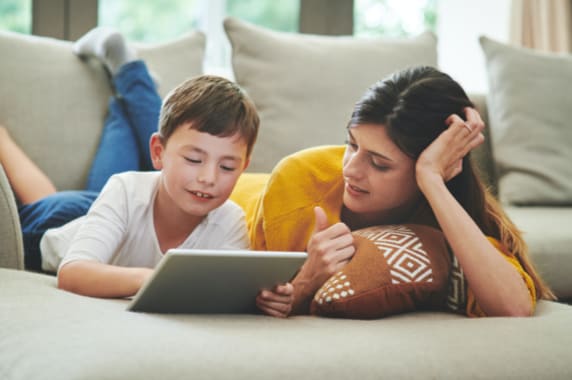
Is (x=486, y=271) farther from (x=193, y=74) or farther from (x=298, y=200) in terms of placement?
(x=193, y=74)

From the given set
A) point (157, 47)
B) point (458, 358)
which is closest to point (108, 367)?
point (458, 358)

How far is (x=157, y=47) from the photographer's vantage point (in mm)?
2281

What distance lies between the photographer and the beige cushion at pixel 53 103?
191 cm

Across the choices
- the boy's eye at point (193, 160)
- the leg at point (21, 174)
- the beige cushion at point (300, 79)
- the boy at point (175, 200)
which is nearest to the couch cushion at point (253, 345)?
the boy at point (175, 200)

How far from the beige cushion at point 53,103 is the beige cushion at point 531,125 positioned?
139cm

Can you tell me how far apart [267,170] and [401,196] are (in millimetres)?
926

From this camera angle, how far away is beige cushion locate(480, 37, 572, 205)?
2.39 m

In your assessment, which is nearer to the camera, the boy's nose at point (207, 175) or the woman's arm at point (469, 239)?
the woman's arm at point (469, 239)

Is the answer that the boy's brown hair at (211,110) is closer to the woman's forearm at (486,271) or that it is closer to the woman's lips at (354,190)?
the woman's lips at (354,190)

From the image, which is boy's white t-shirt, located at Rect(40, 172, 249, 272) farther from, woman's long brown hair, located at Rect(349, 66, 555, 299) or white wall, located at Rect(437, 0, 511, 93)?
white wall, located at Rect(437, 0, 511, 93)

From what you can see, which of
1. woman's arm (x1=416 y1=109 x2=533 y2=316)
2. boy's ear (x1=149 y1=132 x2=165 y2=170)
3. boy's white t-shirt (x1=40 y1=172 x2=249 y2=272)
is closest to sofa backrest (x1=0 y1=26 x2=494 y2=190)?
boy's white t-shirt (x1=40 y1=172 x2=249 y2=272)

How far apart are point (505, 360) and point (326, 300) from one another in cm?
33

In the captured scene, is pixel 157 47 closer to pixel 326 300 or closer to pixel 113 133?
pixel 113 133

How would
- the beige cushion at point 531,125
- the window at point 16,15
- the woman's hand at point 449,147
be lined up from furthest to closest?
the window at point 16,15 < the beige cushion at point 531,125 < the woman's hand at point 449,147
